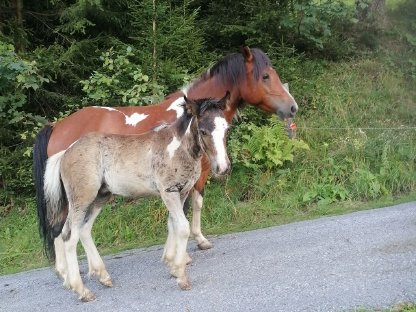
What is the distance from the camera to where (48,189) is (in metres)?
5.48

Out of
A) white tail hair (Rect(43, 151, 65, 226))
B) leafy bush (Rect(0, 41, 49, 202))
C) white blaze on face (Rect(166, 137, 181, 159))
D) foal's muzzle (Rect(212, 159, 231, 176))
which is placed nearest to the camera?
foal's muzzle (Rect(212, 159, 231, 176))

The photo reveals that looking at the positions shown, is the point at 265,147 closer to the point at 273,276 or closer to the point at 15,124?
the point at 273,276

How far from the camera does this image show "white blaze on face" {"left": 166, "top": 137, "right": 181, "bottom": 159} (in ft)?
16.9

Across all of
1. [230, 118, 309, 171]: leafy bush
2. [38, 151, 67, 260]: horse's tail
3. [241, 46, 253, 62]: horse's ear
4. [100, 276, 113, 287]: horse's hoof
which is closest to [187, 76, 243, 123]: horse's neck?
[241, 46, 253, 62]: horse's ear

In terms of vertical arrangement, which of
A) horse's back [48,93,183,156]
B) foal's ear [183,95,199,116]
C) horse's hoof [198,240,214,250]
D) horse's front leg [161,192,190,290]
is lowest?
horse's hoof [198,240,214,250]

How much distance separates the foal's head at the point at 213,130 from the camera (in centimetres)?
472

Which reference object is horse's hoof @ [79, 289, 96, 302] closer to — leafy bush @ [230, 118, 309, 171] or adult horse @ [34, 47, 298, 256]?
adult horse @ [34, 47, 298, 256]

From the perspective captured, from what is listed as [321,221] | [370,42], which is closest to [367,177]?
[321,221]

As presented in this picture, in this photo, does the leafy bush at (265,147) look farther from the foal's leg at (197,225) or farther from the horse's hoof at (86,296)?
the horse's hoof at (86,296)

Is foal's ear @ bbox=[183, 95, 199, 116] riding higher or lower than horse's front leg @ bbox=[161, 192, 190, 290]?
higher

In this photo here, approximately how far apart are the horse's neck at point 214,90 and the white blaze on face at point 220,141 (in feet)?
6.21

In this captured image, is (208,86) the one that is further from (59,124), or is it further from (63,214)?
(63,214)

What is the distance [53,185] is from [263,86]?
3.01 m

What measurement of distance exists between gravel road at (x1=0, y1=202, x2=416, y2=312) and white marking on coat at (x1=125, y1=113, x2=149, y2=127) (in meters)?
1.82
